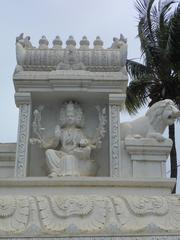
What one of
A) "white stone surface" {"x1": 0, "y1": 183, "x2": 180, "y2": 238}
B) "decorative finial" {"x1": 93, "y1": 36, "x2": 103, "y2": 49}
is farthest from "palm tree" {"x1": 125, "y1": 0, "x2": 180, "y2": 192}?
"white stone surface" {"x1": 0, "y1": 183, "x2": 180, "y2": 238}

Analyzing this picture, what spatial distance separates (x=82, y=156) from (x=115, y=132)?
79 centimetres

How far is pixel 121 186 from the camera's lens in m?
7.64

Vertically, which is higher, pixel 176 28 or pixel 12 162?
pixel 176 28

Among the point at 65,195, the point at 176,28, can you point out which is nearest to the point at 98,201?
the point at 65,195

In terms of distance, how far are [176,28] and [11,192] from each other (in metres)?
14.6

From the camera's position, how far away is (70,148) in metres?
8.61

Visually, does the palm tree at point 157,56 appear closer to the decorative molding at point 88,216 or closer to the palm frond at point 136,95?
the palm frond at point 136,95

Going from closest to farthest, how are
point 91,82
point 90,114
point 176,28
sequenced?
point 91,82
point 90,114
point 176,28

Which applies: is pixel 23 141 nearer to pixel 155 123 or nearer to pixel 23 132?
pixel 23 132

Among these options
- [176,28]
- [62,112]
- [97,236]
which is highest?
[176,28]

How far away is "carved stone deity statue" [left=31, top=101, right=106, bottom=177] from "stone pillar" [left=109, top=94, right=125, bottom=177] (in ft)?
0.87

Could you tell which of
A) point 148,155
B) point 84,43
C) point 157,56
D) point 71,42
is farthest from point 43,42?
point 157,56

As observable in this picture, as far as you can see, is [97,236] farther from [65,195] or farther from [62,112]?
[62,112]

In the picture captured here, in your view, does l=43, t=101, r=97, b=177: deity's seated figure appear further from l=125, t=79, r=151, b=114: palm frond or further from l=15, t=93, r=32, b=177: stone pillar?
l=125, t=79, r=151, b=114: palm frond
